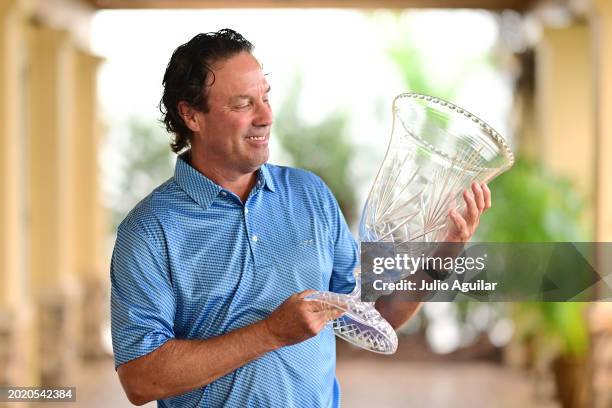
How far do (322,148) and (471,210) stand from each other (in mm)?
7245

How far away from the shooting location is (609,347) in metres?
5.08

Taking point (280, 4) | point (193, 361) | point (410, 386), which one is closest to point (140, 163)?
point (280, 4)

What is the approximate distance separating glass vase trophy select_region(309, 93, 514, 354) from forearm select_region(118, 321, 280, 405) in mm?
143

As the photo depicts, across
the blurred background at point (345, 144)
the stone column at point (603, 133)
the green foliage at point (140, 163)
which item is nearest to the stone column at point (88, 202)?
the blurred background at point (345, 144)

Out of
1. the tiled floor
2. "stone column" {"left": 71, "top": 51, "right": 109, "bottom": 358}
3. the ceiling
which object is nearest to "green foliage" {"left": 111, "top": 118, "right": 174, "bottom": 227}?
"stone column" {"left": 71, "top": 51, "right": 109, "bottom": 358}

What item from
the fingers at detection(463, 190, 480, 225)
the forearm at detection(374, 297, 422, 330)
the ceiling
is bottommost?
the forearm at detection(374, 297, 422, 330)

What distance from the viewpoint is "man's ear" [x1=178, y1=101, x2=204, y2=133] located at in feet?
5.80

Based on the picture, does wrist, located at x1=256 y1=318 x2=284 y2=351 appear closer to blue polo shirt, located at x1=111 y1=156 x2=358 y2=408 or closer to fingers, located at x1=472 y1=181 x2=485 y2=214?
blue polo shirt, located at x1=111 y1=156 x2=358 y2=408

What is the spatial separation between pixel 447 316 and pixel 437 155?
267 inches

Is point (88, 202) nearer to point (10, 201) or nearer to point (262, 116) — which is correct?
point (10, 201)

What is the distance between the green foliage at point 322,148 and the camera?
872 cm

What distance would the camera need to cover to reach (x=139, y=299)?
5.45 feet

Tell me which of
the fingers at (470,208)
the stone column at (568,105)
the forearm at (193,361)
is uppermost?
the stone column at (568,105)

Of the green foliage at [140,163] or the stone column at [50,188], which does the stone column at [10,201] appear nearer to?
the stone column at [50,188]
